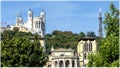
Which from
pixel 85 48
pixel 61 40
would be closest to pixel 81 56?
pixel 85 48

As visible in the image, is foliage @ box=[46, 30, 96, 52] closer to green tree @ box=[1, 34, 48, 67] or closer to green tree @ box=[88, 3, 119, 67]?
green tree @ box=[1, 34, 48, 67]

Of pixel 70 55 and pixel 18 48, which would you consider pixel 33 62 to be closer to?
pixel 18 48

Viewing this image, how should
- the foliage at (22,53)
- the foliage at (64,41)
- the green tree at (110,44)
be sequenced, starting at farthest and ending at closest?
1. the foliage at (64,41)
2. the foliage at (22,53)
3. the green tree at (110,44)

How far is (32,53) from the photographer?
51750 millimetres

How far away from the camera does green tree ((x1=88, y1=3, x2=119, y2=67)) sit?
36281mm

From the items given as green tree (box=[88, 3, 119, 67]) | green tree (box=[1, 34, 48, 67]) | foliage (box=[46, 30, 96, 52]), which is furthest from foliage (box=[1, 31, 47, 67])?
foliage (box=[46, 30, 96, 52])

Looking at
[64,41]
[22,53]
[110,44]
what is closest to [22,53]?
[22,53]

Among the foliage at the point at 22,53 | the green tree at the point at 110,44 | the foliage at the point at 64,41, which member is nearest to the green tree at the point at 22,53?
the foliage at the point at 22,53

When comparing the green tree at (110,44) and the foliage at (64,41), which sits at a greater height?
the green tree at (110,44)

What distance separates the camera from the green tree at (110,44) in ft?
119

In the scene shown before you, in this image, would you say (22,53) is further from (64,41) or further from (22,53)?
(64,41)

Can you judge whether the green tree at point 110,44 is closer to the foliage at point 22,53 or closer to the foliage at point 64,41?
the foliage at point 22,53

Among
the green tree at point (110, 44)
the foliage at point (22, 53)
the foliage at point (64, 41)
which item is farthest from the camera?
the foliage at point (64, 41)

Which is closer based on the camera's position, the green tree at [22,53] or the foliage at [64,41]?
the green tree at [22,53]
